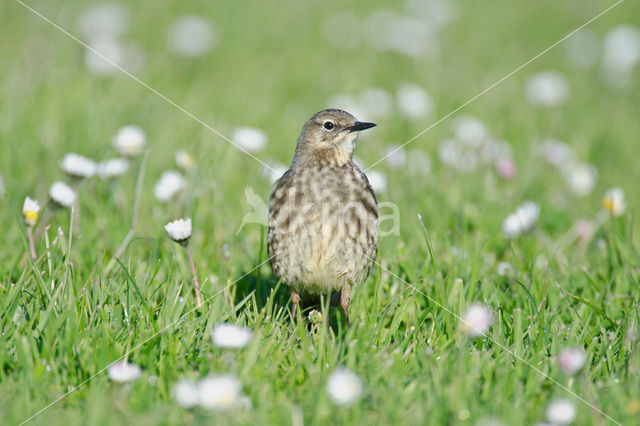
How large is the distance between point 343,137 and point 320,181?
19.3 inches

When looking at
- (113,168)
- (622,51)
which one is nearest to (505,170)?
(113,168)

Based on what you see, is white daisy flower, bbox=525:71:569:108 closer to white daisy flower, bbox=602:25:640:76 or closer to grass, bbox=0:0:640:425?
grass, bbox=0:0:640:425

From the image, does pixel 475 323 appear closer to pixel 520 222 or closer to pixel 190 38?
pixel 520 222

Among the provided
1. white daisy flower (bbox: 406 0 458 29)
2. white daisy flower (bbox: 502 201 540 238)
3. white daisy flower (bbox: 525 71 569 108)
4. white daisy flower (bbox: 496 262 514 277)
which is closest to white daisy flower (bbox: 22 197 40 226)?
white daisy flower (bbox: 496 262 514 277)

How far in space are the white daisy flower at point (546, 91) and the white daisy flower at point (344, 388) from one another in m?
5.74

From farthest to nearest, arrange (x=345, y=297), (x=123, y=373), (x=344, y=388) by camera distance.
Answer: (x=345, y=297), (x=123, y=373), (x=344, y=388)

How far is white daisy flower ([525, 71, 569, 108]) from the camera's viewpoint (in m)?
8.04

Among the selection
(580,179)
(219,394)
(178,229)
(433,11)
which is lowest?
(580,179)

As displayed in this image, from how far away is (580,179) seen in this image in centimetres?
634

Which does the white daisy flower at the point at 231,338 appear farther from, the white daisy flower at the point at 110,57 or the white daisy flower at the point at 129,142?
the white daisy flower at the point at 110,57

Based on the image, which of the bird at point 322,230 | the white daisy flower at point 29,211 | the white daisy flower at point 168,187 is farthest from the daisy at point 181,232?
the white daisy flower at point 168,187

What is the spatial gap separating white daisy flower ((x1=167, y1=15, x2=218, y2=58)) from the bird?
16.0ft

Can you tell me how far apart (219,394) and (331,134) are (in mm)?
2194

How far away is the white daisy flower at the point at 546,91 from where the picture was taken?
8.04m
